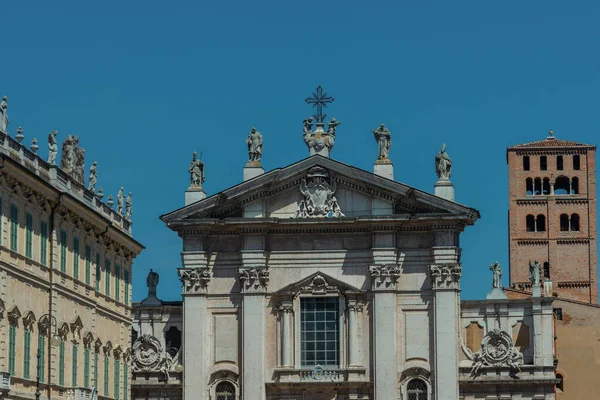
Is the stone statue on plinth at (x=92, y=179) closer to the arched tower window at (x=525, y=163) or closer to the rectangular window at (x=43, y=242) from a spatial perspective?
the rectangular window at (x=43, y=242)

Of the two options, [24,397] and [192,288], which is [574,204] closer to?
[192,288]

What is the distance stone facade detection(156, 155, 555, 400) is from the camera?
63531mm

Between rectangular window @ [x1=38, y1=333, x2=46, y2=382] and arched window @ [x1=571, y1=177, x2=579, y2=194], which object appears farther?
arched window @ [x1=571, y1=177, x2=579, y2=194]

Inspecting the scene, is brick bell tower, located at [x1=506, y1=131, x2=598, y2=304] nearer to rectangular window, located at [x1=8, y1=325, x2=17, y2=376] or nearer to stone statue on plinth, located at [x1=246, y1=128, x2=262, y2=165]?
stone statue on plinth, located at [x1=246, y1=128, x2=262, y2=165]

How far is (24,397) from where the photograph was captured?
2071 inches

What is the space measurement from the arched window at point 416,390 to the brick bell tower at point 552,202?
161 feet

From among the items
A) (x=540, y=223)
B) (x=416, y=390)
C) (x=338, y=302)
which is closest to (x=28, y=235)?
(x=338, y=302)

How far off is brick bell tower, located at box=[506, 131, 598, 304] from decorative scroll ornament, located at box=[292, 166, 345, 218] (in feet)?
160

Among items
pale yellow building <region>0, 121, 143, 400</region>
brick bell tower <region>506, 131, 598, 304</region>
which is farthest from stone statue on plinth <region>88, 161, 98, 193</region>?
brick bell tower <region>506, 131, 598, 304</region>

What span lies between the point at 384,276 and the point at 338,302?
2.10 meters

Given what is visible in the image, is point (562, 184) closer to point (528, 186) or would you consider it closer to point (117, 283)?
point (528, 186)

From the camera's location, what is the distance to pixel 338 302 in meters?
64.4

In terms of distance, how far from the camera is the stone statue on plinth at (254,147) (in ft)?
216

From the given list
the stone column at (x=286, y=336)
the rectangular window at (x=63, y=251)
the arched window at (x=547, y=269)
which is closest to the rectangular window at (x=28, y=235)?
the rectangular window at (x=63, y=251)
